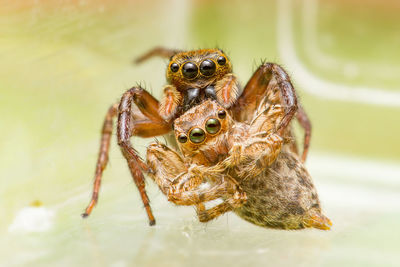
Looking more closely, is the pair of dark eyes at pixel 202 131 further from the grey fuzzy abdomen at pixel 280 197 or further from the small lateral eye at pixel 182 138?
the grey fuzzy abdomen at pixel 280 197

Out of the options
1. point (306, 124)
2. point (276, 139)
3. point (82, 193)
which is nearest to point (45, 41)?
point (82, 193)

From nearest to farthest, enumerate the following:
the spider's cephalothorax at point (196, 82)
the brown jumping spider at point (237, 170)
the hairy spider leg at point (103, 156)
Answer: the brown jumping spider at point (237, 170) < the spider's cephalothorax at point (196, 82) < the hairy spider leg at point (103, 156)

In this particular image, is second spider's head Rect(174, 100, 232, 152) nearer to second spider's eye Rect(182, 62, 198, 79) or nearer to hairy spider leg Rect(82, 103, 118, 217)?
second spider's eye Rect(182, 62, 198, 79)

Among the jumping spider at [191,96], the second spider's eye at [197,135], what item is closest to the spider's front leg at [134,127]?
the jumping spider at [191,96]

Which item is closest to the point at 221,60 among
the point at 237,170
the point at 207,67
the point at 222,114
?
the point at 207,67

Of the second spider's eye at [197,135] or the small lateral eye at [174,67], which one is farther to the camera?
the small lateral eye at [174,67]

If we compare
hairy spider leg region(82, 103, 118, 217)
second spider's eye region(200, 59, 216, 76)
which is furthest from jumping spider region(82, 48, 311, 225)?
hairy spider leg region(82, 103, 118, 217)

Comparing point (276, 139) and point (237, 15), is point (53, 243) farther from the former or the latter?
point (237, 15)
